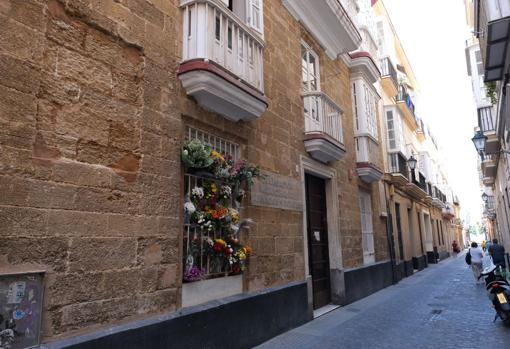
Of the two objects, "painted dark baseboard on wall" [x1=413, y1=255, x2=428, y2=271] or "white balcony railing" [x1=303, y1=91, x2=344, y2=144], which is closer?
"white balcony railing" [x1=303, y1=91, x2=344, y2=144]

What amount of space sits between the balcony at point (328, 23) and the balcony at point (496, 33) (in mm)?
2760

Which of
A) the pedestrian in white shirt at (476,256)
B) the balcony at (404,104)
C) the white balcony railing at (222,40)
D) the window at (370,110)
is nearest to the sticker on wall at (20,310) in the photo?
the white balcony railing at (222,40)

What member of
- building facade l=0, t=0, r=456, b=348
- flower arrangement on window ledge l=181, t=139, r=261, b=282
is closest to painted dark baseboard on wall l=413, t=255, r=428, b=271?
building facade l=0, t=0, r=456, b=348

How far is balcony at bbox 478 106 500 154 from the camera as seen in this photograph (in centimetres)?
1288

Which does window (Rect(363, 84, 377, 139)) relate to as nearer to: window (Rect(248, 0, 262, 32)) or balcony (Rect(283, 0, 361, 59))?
balcony (Rect(283, 0, 361, 59))

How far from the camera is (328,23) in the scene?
28.7 ft

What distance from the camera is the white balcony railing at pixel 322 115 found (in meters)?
7.62

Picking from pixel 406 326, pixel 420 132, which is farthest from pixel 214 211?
pixel 420 132

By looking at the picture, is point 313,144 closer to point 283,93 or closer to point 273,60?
point 283,93

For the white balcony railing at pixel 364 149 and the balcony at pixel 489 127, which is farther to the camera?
the balcony at pixel 489 127

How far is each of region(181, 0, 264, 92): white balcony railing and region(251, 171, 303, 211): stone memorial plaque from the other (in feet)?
4.74

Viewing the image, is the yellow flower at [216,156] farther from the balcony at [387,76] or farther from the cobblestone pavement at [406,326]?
the balcony at [387,76]

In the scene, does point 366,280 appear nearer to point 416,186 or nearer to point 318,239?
point 318,239

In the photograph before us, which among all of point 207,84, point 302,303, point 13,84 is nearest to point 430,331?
point 302,303
